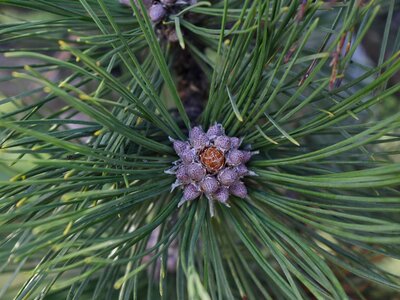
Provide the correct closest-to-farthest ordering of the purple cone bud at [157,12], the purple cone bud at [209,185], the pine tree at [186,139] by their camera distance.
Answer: the pine tree at [186,139]
the purple cone bud at [209,185]
the purple cone bud at [157,12]

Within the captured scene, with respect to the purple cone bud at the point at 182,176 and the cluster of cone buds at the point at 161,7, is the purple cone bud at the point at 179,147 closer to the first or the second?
the purple cone bud at the point at 182,176

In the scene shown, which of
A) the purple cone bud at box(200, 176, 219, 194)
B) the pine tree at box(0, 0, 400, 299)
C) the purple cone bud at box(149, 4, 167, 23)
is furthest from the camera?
the purple cone bud at box(149, 4, 167, 23)

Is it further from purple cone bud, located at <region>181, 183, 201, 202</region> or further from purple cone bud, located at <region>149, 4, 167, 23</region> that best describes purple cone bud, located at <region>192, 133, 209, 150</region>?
purple cone bud, located at <region>149, 4, 167, 23</region>

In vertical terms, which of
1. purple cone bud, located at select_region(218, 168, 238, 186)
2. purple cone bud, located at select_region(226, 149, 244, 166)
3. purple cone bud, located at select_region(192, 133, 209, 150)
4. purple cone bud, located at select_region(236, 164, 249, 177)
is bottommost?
purple cone bud, located at select_region(218, 168, 238, 186)

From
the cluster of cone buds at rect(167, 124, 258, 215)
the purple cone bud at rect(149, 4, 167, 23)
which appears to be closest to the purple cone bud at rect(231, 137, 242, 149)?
the cluster of cone buds at rect(167, 124, 258, 215)

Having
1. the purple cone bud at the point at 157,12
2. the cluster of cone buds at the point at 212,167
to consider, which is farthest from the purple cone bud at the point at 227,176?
the purple cone bud at the point at 157,12

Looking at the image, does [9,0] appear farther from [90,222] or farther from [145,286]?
[145,286]
